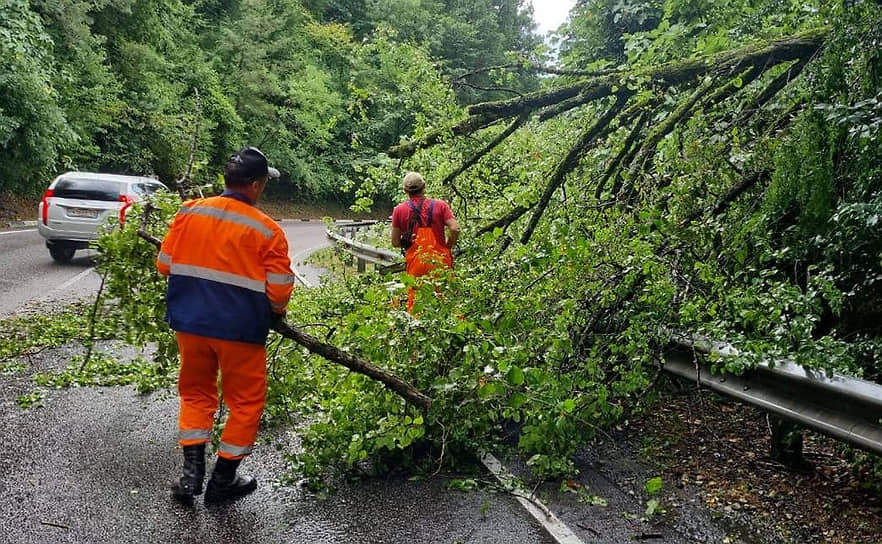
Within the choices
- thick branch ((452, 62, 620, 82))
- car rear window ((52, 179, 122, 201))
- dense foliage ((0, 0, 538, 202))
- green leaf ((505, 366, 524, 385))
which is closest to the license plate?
car rear window ((52, 179, 122, 201))

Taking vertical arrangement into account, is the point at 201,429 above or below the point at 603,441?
above

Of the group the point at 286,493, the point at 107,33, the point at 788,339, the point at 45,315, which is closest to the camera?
the point at 788,339

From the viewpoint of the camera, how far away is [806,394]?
3.96 metres

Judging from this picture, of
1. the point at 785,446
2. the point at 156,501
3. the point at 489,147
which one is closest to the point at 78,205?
the point at 489,147

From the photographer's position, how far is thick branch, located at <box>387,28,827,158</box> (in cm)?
594

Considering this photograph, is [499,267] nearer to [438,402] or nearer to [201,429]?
[438,402]

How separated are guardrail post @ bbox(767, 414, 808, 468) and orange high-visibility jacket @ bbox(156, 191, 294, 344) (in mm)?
3229

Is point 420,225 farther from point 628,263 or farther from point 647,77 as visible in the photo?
point 628,263

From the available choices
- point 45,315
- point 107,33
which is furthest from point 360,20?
point 45,315

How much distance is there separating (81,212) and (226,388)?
38.2ft

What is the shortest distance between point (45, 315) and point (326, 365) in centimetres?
593

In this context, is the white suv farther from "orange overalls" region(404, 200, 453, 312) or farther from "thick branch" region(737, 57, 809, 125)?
"thick branch" region(737, 57, 809, 125)

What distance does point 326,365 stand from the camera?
529 cm

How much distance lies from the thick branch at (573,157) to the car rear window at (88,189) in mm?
10699
